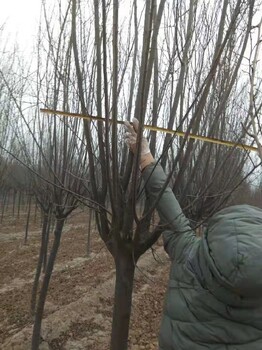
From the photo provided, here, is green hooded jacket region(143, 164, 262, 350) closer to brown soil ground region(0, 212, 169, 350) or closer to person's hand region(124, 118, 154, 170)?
person's hand region(124, 118, 154, 170)

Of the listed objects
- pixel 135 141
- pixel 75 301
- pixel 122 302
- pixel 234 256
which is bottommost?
pixel 75 301

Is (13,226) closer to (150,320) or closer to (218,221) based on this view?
(150,320)

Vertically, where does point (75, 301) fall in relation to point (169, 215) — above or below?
below

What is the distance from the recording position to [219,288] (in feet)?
4.50

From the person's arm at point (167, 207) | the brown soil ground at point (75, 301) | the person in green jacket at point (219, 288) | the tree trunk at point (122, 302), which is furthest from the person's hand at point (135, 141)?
the brown soil ground at point (75, 301)

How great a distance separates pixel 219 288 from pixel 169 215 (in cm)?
61

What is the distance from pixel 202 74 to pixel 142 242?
1564mm

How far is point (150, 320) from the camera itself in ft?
20.7

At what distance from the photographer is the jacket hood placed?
1.24 meters

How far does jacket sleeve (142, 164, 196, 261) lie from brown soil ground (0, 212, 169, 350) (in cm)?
139

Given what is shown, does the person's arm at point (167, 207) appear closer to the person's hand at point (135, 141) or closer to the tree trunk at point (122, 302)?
the person's hand at point (135, 141)

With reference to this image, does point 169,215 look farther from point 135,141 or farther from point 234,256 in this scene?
point 234,256

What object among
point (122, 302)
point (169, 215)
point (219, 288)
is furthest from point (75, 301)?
point (219, 288)

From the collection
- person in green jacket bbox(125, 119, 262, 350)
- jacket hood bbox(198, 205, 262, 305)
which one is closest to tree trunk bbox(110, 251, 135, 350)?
person in green jacket bbox(125, 119, 262, 350)
